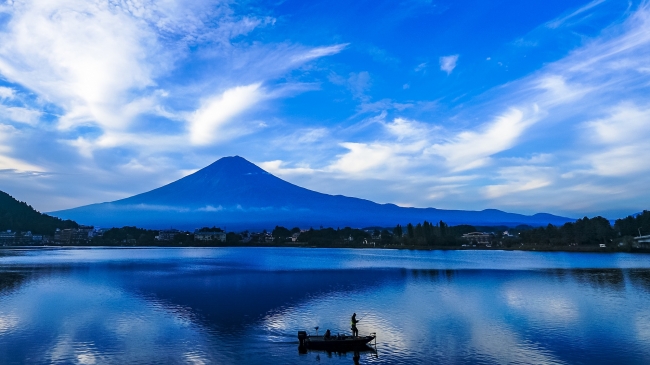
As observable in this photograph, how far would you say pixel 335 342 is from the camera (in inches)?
655

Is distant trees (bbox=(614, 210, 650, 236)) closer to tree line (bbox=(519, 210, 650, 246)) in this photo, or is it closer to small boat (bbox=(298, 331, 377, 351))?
tree line (bbox=(519, 210, 650, 246))

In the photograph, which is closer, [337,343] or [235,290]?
[337,343]

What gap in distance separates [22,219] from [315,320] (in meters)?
163

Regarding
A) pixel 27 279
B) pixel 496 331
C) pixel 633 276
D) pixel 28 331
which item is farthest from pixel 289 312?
pixel 633 276

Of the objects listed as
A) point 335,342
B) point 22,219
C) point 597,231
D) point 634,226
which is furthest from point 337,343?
point 22,219

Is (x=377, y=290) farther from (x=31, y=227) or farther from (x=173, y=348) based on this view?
(x=31, y=227)

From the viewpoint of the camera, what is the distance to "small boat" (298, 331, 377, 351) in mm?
16609

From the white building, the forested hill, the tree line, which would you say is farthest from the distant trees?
the forested hill

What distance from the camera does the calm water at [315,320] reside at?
52.5 ft

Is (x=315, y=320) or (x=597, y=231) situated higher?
(x=597, y=231)

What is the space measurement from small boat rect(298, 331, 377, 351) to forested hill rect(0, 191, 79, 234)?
158747mm

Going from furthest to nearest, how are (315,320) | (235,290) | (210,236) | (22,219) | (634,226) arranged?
1. (210,236)
2. (22,219)
3. (634,226)
4. (235,290)
5. (315,320)

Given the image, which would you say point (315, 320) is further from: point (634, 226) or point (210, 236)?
point (210, 236)

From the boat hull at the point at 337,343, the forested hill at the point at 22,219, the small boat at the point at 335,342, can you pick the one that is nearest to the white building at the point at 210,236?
the forested hill at the point at 22,219
